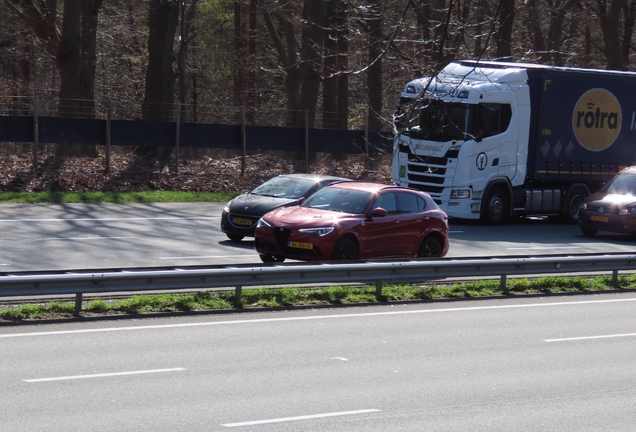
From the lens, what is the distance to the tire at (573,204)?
27297mm

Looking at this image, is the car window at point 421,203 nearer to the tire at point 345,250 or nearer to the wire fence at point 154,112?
the tire at point 345,250

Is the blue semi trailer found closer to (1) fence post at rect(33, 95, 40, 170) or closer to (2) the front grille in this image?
(2) the front grille

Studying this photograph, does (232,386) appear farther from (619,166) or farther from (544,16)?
(544,16)

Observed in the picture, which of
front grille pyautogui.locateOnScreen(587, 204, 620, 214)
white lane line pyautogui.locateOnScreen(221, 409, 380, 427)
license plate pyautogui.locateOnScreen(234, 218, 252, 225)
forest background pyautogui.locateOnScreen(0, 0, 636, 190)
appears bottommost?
white lane line pyautogui.locateOnScreen(221, 409, 380, 427)

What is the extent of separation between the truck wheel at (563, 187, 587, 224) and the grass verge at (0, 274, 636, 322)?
1038 centimetres

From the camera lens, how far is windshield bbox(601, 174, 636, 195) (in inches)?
962

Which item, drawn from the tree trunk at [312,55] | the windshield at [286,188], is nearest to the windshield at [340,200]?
the windshield at [286,188]

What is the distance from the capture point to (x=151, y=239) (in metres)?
19.5

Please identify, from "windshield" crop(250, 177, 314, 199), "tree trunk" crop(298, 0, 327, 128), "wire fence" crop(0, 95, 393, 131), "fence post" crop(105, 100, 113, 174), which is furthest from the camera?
"tree trunk" crop(298, 0, 327, 128)

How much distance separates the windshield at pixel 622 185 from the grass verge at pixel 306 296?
7849 millimetres

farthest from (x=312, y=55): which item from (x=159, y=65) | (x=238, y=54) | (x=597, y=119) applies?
(x=238, y=54)

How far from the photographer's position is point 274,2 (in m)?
38.8

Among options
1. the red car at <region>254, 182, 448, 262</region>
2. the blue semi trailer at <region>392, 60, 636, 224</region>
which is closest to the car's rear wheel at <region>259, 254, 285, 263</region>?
the red car at <region>254, 182, 448, 262</region>

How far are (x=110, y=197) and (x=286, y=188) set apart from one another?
7.66 metres
